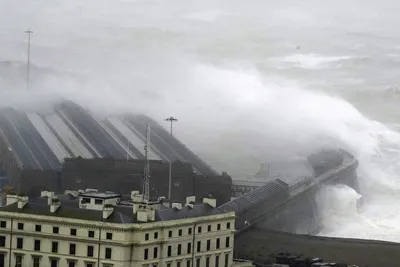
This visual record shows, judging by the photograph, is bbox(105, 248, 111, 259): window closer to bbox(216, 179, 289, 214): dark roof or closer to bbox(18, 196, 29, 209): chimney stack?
bbox(18, 196, 29, 209): chimney stack

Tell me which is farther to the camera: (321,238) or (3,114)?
(3,114)

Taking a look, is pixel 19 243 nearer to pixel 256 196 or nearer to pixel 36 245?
→ pixel 36 245

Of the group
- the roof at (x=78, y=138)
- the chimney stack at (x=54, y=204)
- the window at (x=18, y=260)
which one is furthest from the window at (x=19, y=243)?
the roof at (x=78, y=138)

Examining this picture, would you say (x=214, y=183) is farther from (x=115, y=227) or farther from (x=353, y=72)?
(x=353, y=72)

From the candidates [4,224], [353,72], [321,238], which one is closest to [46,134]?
[321,238]

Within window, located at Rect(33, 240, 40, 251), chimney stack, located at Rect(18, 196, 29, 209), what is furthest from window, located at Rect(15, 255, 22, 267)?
chimney stack, located at Rect(18, 196, 29, 209)

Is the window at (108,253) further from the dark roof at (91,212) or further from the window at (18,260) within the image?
the window at (18,260)

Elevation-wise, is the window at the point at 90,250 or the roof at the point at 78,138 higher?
the roof at the point at 78,138

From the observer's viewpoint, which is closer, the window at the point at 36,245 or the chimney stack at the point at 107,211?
the chimney stack at the point at 107,211
